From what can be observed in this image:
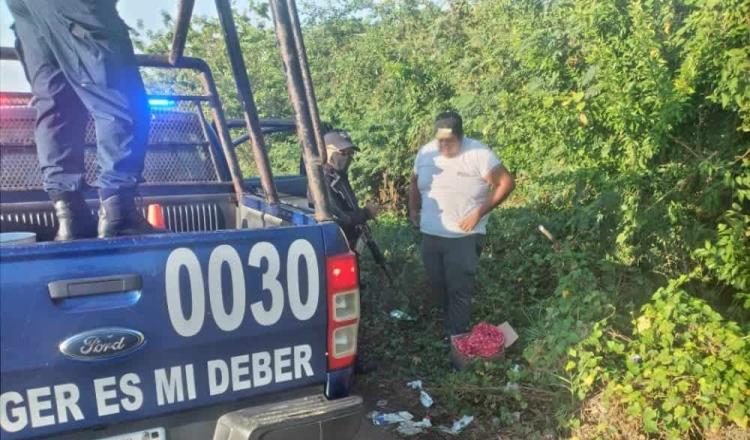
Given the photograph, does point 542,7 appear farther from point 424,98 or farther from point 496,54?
point 424,98

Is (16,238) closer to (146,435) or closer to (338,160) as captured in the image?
(146,435)

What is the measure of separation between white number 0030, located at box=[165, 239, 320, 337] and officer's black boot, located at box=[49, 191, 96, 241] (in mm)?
623

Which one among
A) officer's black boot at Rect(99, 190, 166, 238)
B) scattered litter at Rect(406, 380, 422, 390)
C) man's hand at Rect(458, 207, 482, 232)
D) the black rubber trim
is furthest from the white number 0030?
man's hand at Rect(458, 207, 482, 232)

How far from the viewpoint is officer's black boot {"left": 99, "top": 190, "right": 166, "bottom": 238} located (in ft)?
6.95

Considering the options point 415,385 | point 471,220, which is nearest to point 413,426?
point 415,385

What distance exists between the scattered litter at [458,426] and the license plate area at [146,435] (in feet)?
6.21

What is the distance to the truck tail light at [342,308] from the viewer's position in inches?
85.5

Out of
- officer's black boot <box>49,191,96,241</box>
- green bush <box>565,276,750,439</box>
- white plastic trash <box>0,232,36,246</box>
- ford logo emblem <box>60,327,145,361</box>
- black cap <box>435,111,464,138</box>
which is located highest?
black cap <box>435,111,464,138</box>

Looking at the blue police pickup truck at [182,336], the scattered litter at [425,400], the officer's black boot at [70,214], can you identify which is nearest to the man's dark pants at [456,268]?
the scattered litter at [425,400]

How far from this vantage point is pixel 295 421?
6.61 ft

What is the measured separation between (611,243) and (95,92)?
3692 mm

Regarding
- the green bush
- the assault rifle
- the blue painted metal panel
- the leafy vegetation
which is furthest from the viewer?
the assault rifle

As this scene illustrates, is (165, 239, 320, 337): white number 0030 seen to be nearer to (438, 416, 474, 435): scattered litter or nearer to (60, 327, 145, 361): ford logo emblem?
(60, 327, 145, 361): ford logo emblem

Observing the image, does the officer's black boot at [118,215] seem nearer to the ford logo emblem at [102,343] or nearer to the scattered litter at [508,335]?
the ford logo emblem at [102,343]
